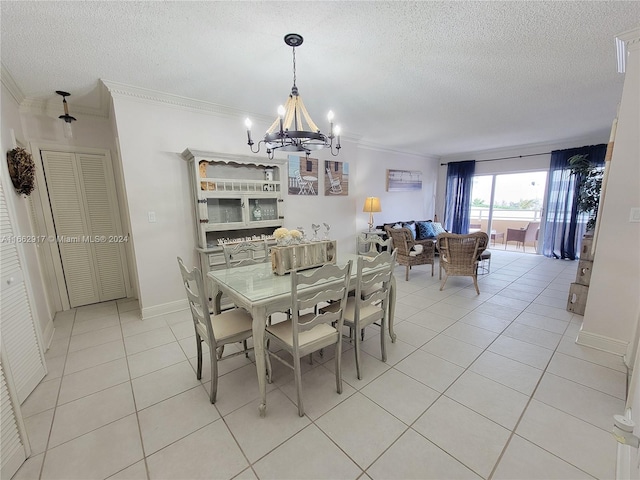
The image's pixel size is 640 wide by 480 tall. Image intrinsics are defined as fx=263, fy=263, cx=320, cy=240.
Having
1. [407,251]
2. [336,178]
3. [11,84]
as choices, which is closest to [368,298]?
[407,251]

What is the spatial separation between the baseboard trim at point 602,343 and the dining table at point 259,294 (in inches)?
70.2

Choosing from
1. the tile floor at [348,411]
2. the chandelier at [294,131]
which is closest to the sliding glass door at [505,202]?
the tile floor at [348,411]

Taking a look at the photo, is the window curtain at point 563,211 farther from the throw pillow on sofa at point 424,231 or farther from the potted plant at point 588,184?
the throw pillow on sofa at point 424,231

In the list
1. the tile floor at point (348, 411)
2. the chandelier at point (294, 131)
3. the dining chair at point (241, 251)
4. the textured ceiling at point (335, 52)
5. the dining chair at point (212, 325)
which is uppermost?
the textured ceiling at point (335, 52)

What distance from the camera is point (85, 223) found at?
3.33m

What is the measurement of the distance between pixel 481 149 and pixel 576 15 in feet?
17.0

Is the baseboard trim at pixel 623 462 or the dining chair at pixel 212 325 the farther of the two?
the dining chair at pixel 212 325

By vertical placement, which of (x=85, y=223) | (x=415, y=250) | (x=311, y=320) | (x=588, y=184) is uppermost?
(x=588, y=184)

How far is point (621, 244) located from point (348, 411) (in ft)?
8.31

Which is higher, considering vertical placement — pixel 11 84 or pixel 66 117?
pixel 11 84

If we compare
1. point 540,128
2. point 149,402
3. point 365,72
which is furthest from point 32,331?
point 540,128

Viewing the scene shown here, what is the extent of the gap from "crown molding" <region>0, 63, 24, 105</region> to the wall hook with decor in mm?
549

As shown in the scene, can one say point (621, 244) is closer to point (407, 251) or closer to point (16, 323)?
point (407, 251)

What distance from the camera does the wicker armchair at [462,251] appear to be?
11.8 ft
